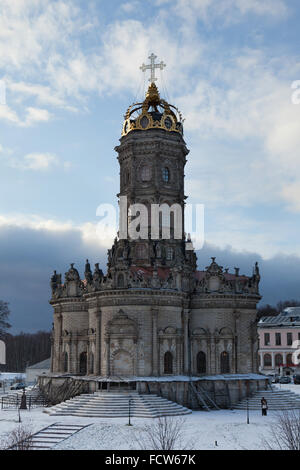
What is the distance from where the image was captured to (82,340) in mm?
→ 57375

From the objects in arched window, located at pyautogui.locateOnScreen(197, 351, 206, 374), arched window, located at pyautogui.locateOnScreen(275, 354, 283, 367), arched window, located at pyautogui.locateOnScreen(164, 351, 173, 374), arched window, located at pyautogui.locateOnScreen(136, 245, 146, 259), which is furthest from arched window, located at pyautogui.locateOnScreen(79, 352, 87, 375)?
arched window, located at pyautogui.locateOnScreen(275, 354, 283, 367)

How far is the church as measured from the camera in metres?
49.6

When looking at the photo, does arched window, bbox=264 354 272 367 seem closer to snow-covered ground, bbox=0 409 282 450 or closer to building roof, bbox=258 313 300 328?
building roof, bbox=258 313 300 328

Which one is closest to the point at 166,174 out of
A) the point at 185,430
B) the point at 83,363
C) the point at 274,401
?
the point at 83,363

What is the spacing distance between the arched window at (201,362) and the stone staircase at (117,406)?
7361mm

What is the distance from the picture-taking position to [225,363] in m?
53.8

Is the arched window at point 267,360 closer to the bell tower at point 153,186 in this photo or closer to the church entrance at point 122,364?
the bell tower at point 153,186

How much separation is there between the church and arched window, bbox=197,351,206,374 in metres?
0.09

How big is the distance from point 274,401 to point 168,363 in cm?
941

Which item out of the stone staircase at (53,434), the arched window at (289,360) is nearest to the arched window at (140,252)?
the stone staircase at (53,434)

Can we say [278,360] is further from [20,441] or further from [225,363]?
[20,441]

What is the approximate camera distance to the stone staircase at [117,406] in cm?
4269

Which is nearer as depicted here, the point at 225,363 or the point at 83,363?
the point at 225,363
